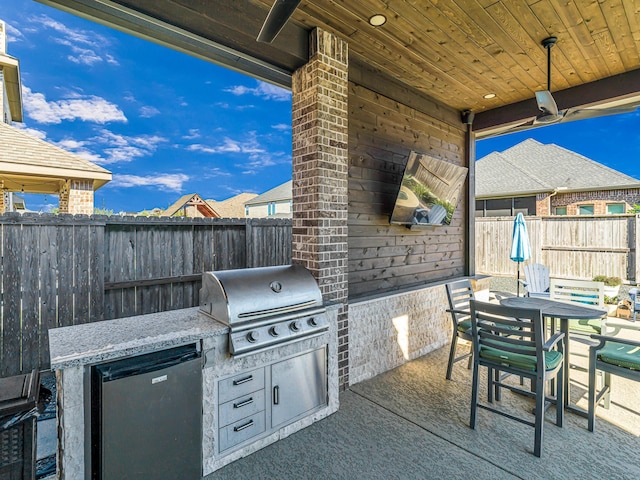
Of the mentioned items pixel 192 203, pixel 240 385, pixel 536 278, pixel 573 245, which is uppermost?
pixel 192 203

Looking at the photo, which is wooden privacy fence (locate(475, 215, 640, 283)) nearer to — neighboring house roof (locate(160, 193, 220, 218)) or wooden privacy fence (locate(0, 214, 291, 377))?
neighboring house roof (locate(160, 193, 220, 218))

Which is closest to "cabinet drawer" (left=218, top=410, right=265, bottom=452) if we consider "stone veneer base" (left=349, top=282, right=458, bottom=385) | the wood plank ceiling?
"stone veneer base" (left=349, top=282, right=458, bottom=385)

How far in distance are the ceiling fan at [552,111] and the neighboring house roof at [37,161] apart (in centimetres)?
648

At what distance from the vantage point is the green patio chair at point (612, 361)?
2.33 metres

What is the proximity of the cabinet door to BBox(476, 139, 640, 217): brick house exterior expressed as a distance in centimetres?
1117

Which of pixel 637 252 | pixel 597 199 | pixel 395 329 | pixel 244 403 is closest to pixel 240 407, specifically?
pixel 244 403

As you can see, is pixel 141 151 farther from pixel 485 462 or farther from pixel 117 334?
pixel 485 462

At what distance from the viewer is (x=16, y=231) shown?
9.38 ft

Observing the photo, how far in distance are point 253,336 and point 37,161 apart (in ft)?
17.0

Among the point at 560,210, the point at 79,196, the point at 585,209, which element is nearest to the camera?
the point at 79,196

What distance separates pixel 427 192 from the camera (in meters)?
3.97

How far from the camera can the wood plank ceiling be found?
244cm

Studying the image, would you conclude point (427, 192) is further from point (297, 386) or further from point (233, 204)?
point (233, 204)

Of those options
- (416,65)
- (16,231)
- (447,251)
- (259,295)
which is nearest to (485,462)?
(259,295)
